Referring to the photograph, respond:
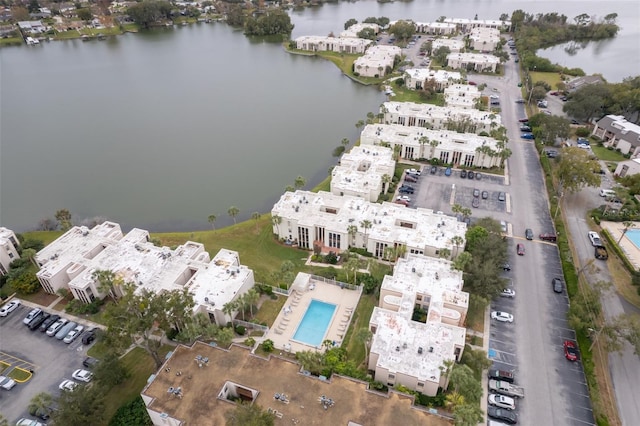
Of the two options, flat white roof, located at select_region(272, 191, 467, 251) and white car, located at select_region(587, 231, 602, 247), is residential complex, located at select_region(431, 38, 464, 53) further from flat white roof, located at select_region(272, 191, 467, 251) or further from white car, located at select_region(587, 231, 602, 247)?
flat white roof, located at select_region(272, 191, 467, 251)

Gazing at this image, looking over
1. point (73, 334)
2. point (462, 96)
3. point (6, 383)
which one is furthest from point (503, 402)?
point (462, 96)

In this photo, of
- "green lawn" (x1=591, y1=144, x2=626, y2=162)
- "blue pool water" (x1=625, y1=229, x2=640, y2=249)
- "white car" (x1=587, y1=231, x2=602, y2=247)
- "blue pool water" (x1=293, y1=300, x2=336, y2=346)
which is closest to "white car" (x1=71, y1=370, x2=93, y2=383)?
"blue pool water" (x1=293, y1=300, x2=336, y2=346)

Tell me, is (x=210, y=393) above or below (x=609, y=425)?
above

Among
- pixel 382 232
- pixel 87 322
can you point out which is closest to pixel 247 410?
pixel 87 322

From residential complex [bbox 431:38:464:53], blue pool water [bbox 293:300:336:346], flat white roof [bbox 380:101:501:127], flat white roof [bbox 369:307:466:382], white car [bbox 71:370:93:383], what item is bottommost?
blue pool water [bbox 293:300:336:346]

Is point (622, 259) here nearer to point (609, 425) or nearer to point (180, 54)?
point (609, 425)

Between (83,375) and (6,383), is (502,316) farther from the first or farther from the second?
(6,383)

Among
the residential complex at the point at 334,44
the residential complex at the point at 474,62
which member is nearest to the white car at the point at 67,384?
the residential complex at the point at 474,62

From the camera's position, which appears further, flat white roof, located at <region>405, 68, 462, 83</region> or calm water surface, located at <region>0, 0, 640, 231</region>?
flat white roof, located at <region>405, 68, 462, 83</region>
